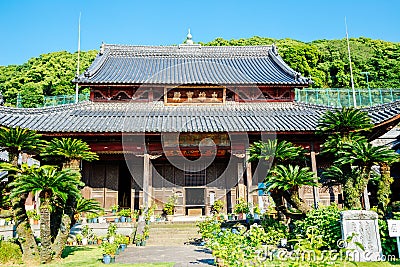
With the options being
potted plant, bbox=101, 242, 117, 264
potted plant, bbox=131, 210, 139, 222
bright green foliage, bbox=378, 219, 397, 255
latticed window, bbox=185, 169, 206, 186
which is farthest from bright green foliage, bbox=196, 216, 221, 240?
latticed window, bbox=185, 169, 206, 186

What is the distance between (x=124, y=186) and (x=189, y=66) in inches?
327

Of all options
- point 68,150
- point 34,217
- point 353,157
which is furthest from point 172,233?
point 353,157

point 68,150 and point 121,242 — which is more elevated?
point 68,150

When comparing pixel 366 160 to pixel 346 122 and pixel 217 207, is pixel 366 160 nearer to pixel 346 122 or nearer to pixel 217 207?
pixel 346 122

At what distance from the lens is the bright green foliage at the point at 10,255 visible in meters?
8.13

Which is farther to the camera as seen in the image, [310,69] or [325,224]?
[310,69]

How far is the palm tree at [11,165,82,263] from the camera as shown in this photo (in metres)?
7.62

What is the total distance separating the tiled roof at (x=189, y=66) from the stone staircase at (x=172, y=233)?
7.19m

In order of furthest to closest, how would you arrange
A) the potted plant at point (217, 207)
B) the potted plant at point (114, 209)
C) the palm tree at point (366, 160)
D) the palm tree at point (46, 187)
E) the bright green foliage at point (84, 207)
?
the potted plant at point (217, 207), the potted plant at point (114, 209), the bright green foliage at point (84, 207), the palm tree at point (366, 160), the palm tree at point (46, 187)

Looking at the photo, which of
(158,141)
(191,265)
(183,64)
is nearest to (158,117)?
(158,141)

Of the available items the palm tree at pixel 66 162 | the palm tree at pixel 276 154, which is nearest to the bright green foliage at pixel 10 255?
the palm tree at pixel 66 162

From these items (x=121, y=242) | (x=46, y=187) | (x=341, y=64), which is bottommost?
(x=121, y=242)

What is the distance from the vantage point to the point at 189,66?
20469 mm

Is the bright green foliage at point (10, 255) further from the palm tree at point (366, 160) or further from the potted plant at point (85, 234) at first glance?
the palm tree at point (366, 160)
